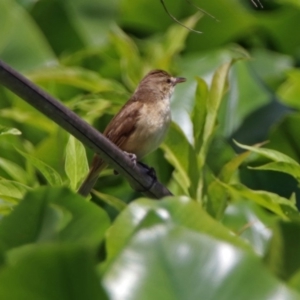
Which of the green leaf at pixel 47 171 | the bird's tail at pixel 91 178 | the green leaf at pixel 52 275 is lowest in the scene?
the bird's tail at pixel 91 178

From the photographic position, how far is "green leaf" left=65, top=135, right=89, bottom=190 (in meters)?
3.08

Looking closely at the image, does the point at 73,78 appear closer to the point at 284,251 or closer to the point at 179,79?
the point at 179,79

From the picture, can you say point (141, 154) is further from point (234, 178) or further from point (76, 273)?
point (76, 273)

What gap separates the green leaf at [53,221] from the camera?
2357 millimetres

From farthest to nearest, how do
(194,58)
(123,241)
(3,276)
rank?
(194,58)
(123,241)
(3,276)

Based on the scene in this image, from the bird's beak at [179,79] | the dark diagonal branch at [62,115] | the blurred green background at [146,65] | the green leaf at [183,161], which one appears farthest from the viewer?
the bird's beak at [179,79]

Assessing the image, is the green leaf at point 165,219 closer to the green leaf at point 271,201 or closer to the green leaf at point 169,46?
the green leaf at point 271,201

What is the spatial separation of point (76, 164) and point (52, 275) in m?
1.05

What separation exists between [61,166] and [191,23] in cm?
123

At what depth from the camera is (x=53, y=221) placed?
235cm

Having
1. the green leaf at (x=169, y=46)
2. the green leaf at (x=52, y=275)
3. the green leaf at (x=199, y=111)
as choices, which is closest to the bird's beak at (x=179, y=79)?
the green leaf at (x=169, y=46)

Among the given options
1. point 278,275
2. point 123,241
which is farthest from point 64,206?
point 278,275

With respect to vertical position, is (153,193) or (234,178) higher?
(153,193)

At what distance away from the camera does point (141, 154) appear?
14.4 ft
